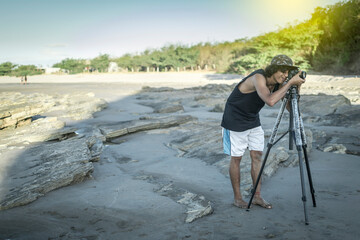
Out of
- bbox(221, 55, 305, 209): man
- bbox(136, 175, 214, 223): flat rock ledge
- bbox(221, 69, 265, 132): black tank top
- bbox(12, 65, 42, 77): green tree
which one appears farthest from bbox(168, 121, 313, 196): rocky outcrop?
bbox(12, 65, 42, 77): green tree

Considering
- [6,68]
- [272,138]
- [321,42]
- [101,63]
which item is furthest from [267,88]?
[6,68]

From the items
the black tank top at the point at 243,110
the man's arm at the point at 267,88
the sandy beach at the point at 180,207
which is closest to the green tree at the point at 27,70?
the sandy beach at the point at 180,207

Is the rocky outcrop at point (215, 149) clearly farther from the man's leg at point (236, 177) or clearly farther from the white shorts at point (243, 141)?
the white shorts at point (243, 141)

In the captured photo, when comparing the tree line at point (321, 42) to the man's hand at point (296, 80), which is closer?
the man's hand at point (296, 80)

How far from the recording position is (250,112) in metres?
3.12

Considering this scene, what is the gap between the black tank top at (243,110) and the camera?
3.06m

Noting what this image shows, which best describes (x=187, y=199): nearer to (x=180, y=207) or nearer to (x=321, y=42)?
(x=180, y=207)

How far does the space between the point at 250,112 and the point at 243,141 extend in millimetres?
329

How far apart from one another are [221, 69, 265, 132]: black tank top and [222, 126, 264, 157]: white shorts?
75 millimetres

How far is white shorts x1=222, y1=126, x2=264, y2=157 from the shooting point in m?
3.19

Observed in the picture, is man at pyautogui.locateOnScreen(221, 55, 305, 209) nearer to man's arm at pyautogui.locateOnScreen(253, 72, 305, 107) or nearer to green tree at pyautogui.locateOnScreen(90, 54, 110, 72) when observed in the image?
man's arm at pyautogui.locateOnScreen(253, 72, 305, 107)

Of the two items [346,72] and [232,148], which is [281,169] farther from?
[346,72]

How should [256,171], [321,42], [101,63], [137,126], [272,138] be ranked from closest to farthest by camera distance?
[272,138]
[256,171]
[137,126]
[321,42]
[101,63]

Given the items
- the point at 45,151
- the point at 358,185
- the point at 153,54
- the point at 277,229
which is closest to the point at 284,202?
the point at 277,229
